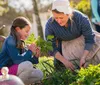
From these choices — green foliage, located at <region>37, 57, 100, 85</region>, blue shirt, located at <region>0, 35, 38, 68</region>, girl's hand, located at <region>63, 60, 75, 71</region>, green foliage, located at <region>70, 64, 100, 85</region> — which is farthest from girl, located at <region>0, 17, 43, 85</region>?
green foliage, located at <region>70, 64, 100, 85</region>

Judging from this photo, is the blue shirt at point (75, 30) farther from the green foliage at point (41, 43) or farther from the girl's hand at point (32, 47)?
the girl's hand at point (32, 47)

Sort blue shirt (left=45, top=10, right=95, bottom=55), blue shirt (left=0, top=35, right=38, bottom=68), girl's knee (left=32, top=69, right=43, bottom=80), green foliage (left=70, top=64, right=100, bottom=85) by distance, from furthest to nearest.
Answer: blue shirt (left=45, top=10, right=95, bottom=55), girl's knee (left=32, top=69, right=43, bottom=80), blue shirt (left=0, top=35, right=38, bottom=68), green foliage (left=70, top=64, right=100, bottom=85)

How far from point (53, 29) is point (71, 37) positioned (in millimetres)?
290

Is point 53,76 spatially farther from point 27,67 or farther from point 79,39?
point 79,39

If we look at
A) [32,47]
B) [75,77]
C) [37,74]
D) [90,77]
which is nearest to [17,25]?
[32,47]

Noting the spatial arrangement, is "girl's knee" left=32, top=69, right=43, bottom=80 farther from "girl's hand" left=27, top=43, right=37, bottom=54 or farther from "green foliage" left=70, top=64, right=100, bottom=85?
"green foliage" left=70, top=64, right=100, bottom=85

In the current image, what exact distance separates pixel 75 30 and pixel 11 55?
115 centimetres

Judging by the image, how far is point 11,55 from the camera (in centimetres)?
549

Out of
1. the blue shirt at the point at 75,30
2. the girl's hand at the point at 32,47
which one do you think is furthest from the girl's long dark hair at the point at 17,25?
the blue shirt at the point at 75,30

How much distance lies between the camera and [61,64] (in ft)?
21.4

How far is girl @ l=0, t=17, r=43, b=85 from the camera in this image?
5464 mm

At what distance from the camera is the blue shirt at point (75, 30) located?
20.2ft

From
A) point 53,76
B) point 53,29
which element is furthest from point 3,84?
point 53,29

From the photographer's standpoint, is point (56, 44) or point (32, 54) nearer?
point (32, 54)
